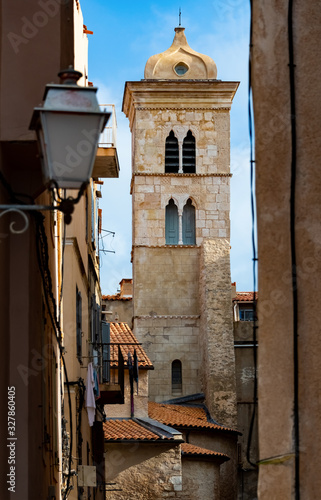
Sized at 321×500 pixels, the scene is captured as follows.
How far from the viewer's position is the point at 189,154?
173ft

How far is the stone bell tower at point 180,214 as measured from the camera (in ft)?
160

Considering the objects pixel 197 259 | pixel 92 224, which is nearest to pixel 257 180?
pixel 92 224

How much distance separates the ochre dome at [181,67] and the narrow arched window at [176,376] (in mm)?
14168

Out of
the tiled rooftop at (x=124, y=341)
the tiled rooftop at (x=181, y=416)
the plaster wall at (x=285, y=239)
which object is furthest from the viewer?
the tiled rooftop at (x=181, y=416)

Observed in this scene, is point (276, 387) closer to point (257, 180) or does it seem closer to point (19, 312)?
point (257, 180)

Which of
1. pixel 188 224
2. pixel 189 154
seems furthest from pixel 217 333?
pixel 189 154

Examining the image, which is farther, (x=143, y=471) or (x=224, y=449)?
(x=224, y=449)

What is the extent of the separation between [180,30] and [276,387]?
52164 millimetres

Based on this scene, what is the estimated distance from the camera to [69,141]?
261 inches

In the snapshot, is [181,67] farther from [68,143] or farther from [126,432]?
[68,143]

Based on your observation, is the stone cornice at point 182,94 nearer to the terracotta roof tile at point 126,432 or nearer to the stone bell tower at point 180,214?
the stone bell tower at point 180,214

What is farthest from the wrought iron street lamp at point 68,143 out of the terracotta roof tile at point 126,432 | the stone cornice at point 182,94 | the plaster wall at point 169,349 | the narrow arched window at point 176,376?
the stone cornice at point 182,94

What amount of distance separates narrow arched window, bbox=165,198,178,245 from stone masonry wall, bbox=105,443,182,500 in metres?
19.1

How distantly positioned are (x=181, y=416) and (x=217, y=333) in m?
5.66
